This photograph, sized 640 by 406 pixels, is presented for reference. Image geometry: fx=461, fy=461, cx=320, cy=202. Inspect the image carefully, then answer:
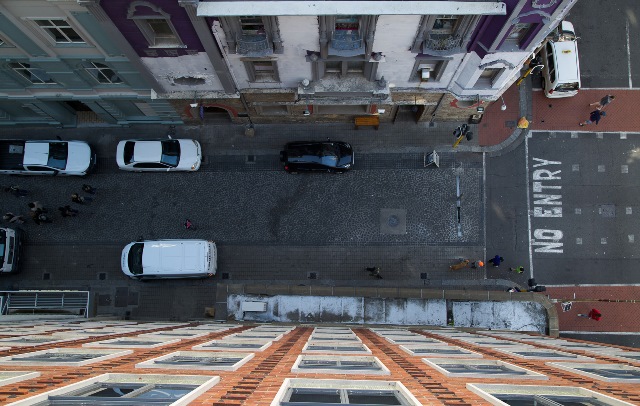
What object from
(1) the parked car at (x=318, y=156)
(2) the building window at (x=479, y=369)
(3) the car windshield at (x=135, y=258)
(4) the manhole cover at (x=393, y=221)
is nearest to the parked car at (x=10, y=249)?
(3) the car windshield at (x=135, y=258)

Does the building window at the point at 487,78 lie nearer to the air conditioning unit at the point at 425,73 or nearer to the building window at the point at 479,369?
the air conditioning unit at the point at 425,73

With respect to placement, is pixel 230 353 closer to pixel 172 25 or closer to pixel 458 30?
pixel 172 25

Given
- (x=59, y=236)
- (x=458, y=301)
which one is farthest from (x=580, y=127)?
(x=59, y=236)

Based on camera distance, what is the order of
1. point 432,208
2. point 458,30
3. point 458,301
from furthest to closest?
point 432,208 < point 458,301 < point 458,30

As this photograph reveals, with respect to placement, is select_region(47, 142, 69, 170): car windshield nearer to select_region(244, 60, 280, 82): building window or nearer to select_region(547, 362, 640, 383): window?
select_region(244, 60, 280, 82): building window

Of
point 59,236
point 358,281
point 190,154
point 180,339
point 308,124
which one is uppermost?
point 308,124

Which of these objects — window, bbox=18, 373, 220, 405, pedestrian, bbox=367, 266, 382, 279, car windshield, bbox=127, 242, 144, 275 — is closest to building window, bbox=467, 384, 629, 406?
window, bbox=18, 373, 220, 405
